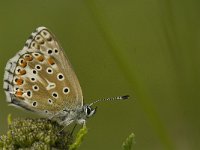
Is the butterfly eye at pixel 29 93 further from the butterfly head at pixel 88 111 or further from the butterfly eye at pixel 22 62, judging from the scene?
the butterfly head at pixel 88 111

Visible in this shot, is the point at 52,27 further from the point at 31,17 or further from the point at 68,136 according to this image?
the point at 68,136

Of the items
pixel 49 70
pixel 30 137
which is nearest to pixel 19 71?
pixel 49 70

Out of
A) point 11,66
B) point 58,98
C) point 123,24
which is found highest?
point 11,66

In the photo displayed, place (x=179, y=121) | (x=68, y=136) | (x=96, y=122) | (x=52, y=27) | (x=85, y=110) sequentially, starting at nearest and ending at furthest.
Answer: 1. (x=68, y=136)
2. (x=85, y=110)
3. (x=179, y=121)
4. (x=96, y=122)
5. (x=52, y=27)

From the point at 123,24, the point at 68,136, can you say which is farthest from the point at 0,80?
the point at 68,136

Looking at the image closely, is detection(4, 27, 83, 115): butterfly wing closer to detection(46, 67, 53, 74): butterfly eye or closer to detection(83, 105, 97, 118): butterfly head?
detection(46, 67, 53, 74): butterfly eye

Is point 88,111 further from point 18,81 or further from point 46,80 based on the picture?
point 18,81

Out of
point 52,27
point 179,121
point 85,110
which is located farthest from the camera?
point 52,27

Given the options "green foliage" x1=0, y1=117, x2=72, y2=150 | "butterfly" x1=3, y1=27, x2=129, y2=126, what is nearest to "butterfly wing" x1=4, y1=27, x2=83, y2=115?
"butterfly" x1=3, y1=27, x2=129, y2=126
